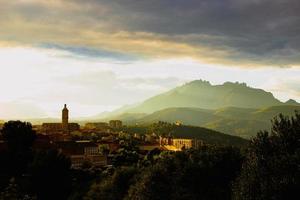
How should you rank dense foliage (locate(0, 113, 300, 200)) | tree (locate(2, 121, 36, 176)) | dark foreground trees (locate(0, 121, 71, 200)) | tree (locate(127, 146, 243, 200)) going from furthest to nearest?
tree (locate(2, 121, 36, 176)), dark foreground trees (locate(0, 121, 71, 200)), tree (locate(127, 146, 243, 200)), dense foliage (locate(0, 113, 300, 200))

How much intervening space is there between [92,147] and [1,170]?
76.1 m

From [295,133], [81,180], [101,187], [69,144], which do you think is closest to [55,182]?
[101,187]

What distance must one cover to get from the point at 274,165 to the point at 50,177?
1887 inches

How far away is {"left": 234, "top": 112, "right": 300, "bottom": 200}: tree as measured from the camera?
31048 mm

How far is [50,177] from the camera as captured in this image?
73.1 meters

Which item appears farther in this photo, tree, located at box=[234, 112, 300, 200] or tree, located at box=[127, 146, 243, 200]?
tree, located at box=[127, 146, 243, 200]

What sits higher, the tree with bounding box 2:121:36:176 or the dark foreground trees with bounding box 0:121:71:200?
the tree with bounding box 2:121:36:176

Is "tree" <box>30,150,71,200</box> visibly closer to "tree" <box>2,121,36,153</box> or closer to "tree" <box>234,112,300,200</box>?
"tree" <box>2,121,36,153</box>

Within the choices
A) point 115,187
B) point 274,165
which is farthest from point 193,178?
point 274,165

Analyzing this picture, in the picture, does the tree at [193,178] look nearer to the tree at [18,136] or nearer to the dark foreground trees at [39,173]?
the dark foreground trees at [39,173]

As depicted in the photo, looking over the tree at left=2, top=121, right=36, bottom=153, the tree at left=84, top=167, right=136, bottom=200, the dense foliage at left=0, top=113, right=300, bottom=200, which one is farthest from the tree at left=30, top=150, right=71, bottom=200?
the tree at left=2, top=121, right=36, bottom=153

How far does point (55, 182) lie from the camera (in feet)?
240

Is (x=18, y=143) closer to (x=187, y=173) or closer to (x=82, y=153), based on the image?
(x=82, y=153)

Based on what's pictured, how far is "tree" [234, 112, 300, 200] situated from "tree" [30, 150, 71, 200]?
139 feet
